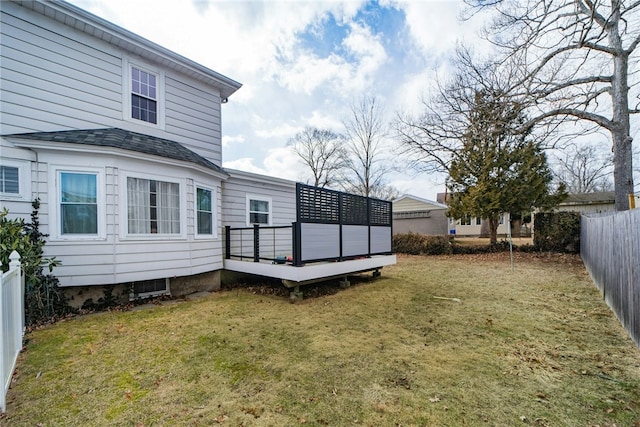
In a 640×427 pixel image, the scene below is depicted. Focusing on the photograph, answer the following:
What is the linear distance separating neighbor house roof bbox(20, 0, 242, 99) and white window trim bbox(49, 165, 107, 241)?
322 cm

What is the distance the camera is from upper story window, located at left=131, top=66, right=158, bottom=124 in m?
6.94

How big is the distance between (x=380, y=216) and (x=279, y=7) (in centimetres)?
715

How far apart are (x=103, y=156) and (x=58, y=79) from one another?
2.05m

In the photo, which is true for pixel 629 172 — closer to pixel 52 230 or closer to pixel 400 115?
pixel 400 115

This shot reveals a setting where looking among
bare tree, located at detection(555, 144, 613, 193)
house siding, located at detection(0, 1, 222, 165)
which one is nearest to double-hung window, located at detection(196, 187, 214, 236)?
house siding, located at detection(0, 1, 222, 165)

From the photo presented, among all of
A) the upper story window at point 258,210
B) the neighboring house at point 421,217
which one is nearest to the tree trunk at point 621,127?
the neighboring house at point 421,217

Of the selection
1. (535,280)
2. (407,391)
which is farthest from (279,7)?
(535,280)

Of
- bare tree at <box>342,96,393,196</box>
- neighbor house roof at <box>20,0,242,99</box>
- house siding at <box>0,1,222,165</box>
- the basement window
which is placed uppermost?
bare tree at <box>342,96,393,196</box>

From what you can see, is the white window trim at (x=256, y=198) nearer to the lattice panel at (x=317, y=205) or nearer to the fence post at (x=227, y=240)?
the fence post at (x=227, y=240)

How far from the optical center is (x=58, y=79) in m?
5.80

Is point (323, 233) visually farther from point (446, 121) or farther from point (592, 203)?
point (592, 203)

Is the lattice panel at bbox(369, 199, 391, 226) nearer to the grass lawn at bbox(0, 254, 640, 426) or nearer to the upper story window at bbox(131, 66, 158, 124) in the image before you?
the grass lawn at bbox(0, 254, 640, 426)

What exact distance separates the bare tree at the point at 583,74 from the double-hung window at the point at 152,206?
33.0ft

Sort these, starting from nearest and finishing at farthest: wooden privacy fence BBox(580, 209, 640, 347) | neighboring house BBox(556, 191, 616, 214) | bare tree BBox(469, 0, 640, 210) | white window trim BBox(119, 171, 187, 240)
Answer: wooden privacy fence BBox(580, 209, 640, 347) < white window trim BBox(119, 171, 187, 240) < bare tree BBox(469, 0, 640, 210) < neighboring house BBox(556, 191, 616, 214)
